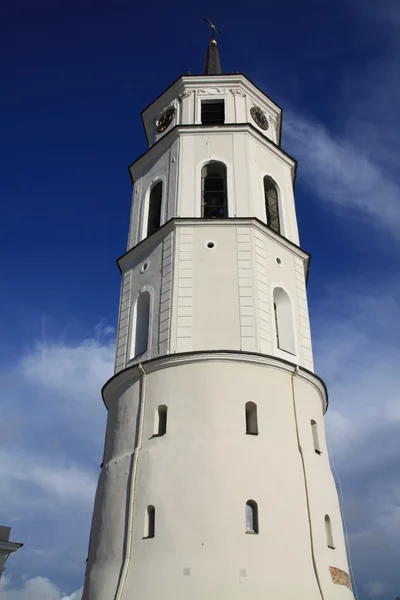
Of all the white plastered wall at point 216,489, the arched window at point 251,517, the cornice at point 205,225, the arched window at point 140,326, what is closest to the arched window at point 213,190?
the cornice at point 205,225

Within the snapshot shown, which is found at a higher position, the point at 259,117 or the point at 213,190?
the point at 259,117

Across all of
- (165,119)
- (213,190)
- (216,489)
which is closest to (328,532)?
(216,489)

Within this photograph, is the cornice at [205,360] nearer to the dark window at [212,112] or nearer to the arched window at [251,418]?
the arched window at [251,418]

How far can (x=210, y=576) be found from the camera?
44.0 feet

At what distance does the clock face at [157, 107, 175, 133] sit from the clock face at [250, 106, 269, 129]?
10.4 ft

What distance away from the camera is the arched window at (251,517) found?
46.4 feet

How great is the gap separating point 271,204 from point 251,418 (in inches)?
375

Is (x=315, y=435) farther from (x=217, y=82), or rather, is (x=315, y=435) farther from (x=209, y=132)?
(x=217, y=82)

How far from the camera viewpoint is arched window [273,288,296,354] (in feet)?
61.4

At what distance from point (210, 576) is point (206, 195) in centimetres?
1297

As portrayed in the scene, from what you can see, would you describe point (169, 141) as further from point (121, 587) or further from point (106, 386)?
point (121, 587)

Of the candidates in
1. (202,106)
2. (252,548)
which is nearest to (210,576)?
(252,548)

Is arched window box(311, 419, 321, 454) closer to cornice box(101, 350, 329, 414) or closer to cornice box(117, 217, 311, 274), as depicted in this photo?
cornice box(101, 350, 329, 414)

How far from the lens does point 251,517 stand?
1434 cm
